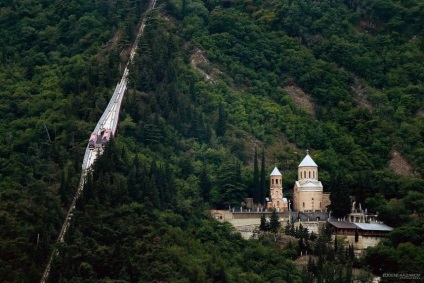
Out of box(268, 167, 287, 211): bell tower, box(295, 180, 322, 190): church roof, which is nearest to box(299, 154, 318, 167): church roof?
box(295, 180, 322, 190): church roof

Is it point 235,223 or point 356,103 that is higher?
point 356,103

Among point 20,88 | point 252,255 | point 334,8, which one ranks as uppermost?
point 334,8

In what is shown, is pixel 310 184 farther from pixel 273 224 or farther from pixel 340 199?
pixel 273 224

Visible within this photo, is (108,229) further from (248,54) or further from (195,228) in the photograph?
(248,54)

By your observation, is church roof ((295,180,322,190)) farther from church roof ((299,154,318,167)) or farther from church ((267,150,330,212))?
church roof ((299,154,318,167))

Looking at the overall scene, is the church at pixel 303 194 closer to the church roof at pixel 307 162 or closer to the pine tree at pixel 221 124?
the church roof at pixel 307 162

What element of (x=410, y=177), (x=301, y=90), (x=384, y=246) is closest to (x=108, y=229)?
(x=384, y=246)
